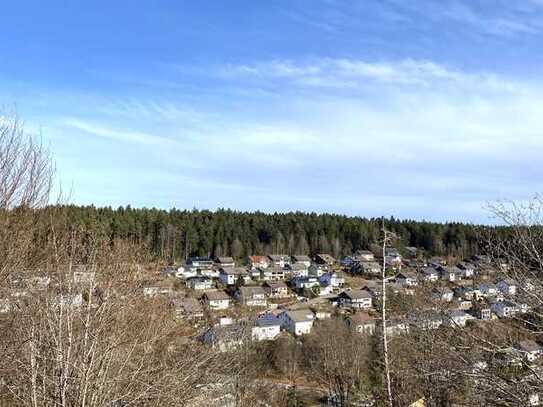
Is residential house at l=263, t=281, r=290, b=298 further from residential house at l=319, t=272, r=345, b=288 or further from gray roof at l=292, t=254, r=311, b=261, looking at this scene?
gray roof at l=292, t=254, r=311, b=261

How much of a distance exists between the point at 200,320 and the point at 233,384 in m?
5.16

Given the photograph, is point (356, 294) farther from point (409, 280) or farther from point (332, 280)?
point (332, 280)

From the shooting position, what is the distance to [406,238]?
82688 millimetres

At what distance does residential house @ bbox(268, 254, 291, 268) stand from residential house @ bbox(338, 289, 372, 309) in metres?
22.1

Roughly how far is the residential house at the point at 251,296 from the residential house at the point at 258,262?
1478cm

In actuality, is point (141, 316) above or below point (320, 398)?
above

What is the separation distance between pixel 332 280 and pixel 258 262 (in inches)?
541

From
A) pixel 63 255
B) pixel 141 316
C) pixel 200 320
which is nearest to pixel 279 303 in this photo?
pixel 200 320

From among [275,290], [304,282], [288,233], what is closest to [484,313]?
[275,290]

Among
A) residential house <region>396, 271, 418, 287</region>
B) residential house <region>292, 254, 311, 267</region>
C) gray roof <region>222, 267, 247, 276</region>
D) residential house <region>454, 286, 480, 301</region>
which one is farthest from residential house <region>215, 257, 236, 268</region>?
residential house <region>454, 286, 480, 301</region>

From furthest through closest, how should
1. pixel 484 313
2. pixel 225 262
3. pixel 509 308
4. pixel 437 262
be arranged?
pixel 437 262 → pixel 225 262 → pixel 484 313 → pixel 509 308

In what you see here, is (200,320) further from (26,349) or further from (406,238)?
(406,238)

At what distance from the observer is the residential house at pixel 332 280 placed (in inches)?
2250

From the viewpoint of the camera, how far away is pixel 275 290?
2144 inches
